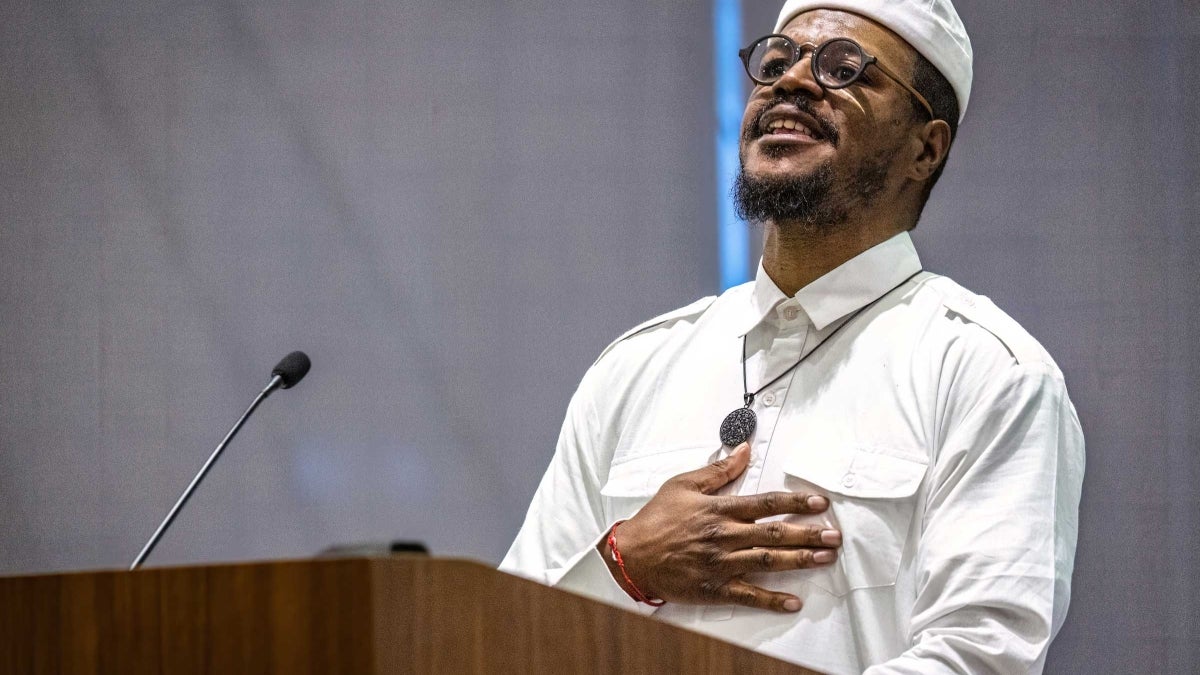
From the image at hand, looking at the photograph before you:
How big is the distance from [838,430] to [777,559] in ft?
0.70

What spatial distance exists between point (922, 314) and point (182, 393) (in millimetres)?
1996

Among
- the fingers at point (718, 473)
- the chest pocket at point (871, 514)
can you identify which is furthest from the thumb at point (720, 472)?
the chest pocket at point (871, 514)

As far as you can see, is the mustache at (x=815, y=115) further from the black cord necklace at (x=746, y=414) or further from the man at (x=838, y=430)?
the black cord necklace at (x=746, y=414)

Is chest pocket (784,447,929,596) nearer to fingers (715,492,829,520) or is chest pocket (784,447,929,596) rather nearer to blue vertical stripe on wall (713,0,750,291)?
fingers (715,492,829,520)

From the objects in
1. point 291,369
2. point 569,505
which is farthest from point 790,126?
point 291,369

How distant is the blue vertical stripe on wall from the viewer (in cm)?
282

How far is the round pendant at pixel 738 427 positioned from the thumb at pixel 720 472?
1.6 inches

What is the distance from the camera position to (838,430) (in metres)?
1.69

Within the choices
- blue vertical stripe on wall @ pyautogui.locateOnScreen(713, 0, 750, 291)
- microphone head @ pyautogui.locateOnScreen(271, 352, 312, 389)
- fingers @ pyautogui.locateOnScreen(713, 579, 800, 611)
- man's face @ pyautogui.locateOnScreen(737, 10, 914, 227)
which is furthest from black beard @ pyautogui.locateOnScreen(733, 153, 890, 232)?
blue vertical stripe on wall @ pyautogui.locateOnScreen(713, 0, 750, 291)

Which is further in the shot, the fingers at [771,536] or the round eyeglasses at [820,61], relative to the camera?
the round eyeglasses at [820,61]

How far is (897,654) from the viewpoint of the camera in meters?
1.55

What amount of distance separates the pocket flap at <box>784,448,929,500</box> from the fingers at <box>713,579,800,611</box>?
0.15m

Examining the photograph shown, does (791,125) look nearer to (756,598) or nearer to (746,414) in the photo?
(746,414)

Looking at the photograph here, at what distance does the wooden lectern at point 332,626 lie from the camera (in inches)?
28.8
